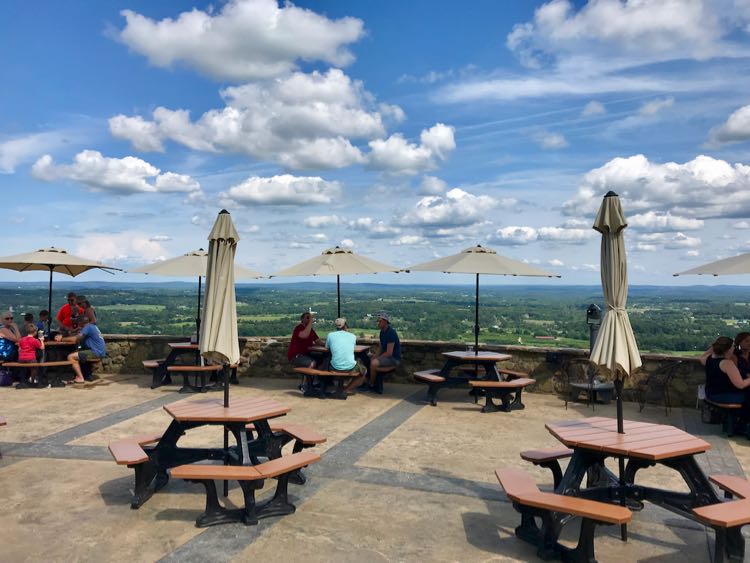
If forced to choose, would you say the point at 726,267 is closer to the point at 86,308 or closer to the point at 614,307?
the point at 614,307

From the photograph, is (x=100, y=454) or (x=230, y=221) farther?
(x=100, y=454)

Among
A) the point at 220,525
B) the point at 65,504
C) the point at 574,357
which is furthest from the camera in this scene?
the point at 574,357

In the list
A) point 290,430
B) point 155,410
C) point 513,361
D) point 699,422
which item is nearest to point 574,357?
point 513,361

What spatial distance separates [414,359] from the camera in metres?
10.7

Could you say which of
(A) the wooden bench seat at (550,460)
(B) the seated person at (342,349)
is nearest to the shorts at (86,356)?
(B) the seated person at (342,349)

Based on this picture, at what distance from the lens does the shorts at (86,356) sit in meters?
11.0

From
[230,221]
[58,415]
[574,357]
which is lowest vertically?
[58,415]

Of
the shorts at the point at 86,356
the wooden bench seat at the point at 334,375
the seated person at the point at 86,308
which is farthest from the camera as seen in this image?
the seated person at the point at 86,308

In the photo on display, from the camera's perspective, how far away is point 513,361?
10.1m

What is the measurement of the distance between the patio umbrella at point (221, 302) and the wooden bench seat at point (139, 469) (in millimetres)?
780

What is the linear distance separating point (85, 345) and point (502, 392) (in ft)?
24.7

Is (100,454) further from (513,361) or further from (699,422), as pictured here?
(699,422)

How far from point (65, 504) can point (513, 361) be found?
23.6 ft

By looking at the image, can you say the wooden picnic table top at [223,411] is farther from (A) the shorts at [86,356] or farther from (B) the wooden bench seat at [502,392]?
(A) the shorts at [86,356]
